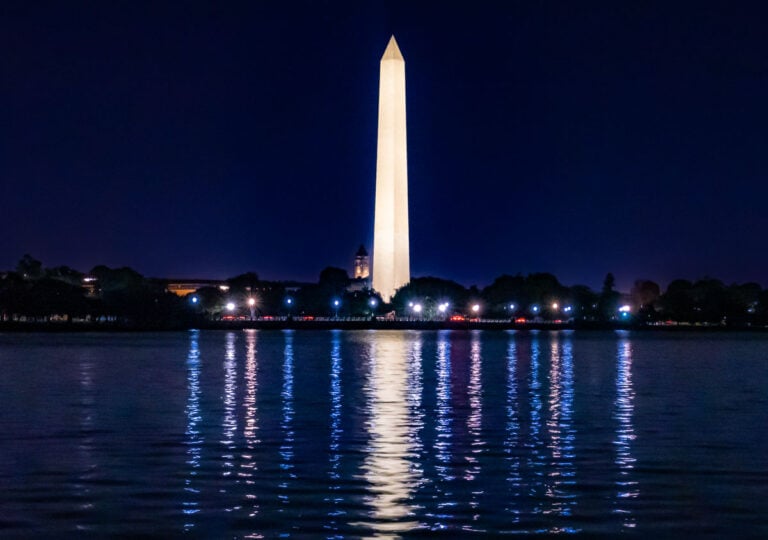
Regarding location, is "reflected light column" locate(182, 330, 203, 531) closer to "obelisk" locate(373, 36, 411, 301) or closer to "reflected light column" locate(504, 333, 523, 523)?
"reflected light column" locate(504, 333, 523, 523)

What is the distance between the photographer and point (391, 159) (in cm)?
10994

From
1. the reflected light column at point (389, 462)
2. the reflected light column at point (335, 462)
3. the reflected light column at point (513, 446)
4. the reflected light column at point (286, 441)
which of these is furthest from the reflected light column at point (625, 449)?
the reflected light column at point (286, 441)

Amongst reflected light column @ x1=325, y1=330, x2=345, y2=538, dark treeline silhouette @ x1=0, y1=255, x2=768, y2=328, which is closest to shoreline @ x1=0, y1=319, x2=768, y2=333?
dark treeline silhouette @ x1=0, y1=255, x2=768, y2=328

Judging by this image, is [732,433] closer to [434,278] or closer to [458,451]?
[458,451]

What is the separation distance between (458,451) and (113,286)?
552 ft

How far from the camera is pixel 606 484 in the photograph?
16.7 m

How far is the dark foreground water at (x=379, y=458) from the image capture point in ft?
45.8

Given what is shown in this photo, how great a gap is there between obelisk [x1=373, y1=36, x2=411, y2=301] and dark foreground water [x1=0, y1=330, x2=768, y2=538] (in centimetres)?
→ 7128

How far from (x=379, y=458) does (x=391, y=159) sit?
300 ft

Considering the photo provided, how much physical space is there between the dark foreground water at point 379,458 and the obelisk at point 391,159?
7128cm

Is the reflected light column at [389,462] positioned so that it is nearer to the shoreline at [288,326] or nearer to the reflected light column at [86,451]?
the reflected light column at [86,451]

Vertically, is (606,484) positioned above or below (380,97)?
below

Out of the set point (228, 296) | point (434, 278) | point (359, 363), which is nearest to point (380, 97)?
point (359, 363)

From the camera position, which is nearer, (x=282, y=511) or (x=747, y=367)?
(x=282, y=511)
